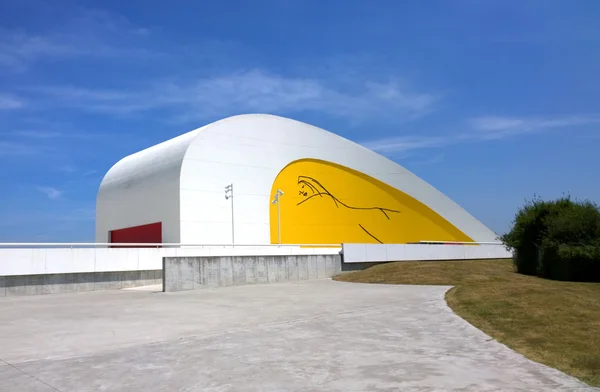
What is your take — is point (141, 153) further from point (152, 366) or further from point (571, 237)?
point (152, 366)

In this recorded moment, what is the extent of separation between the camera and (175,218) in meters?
26.6

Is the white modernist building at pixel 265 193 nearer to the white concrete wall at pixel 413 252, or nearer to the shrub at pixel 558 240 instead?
the white concrete wall at pixel 413 252

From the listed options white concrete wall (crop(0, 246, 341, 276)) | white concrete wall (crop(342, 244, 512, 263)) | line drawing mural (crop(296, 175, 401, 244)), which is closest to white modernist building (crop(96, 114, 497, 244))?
line drawing mural (crop(296, 175, 401, 244))

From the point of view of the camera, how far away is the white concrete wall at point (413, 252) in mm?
21828

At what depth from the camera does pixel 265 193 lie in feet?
97.6

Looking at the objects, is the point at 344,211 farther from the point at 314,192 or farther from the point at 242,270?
the point at 242,270

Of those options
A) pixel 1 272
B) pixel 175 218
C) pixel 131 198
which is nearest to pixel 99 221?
pixel 131 198

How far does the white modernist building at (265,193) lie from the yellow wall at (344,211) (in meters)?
0.07

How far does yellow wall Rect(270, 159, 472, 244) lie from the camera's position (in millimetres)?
30531

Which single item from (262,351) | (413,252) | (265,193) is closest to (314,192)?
(265,193)

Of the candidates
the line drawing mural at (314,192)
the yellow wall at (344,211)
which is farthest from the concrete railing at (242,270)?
the line drawing mural at (314,192)

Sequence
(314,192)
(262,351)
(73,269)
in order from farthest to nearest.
Result: 1. (314,192)
2. (73,269)
3. (262,351)

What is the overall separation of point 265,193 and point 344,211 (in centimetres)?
573

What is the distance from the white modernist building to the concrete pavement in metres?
16.9
